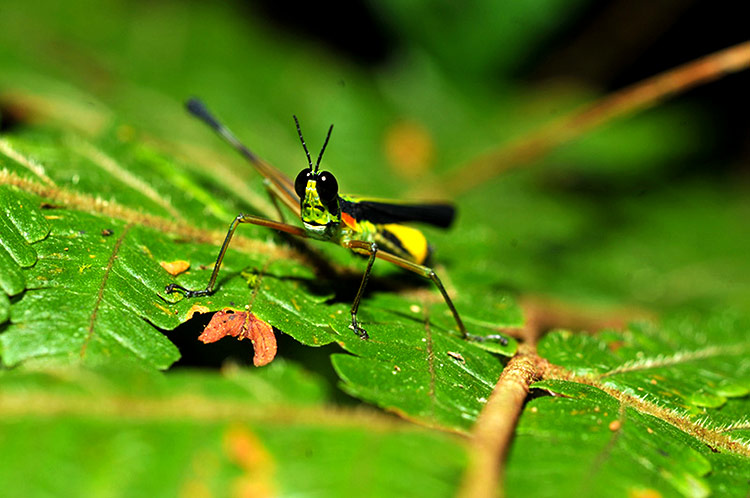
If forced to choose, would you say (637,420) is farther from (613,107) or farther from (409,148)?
(409,148)

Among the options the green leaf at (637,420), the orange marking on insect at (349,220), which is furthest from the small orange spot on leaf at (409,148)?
the green leaf at (637,420)

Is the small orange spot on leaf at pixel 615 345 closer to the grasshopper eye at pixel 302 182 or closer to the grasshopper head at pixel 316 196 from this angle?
the grasshopper head at pixel 316 196

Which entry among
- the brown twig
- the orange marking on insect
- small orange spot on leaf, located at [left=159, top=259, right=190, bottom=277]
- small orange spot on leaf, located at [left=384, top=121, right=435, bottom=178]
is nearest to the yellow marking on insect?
the orange marking on insect

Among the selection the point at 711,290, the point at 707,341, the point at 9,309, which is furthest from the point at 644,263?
the point at 9,309

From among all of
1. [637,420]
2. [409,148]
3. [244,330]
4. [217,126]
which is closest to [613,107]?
[409,148]

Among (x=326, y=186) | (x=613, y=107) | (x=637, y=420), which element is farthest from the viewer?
(x=613, y=107)

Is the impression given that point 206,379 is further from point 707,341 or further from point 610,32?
point 610,32
